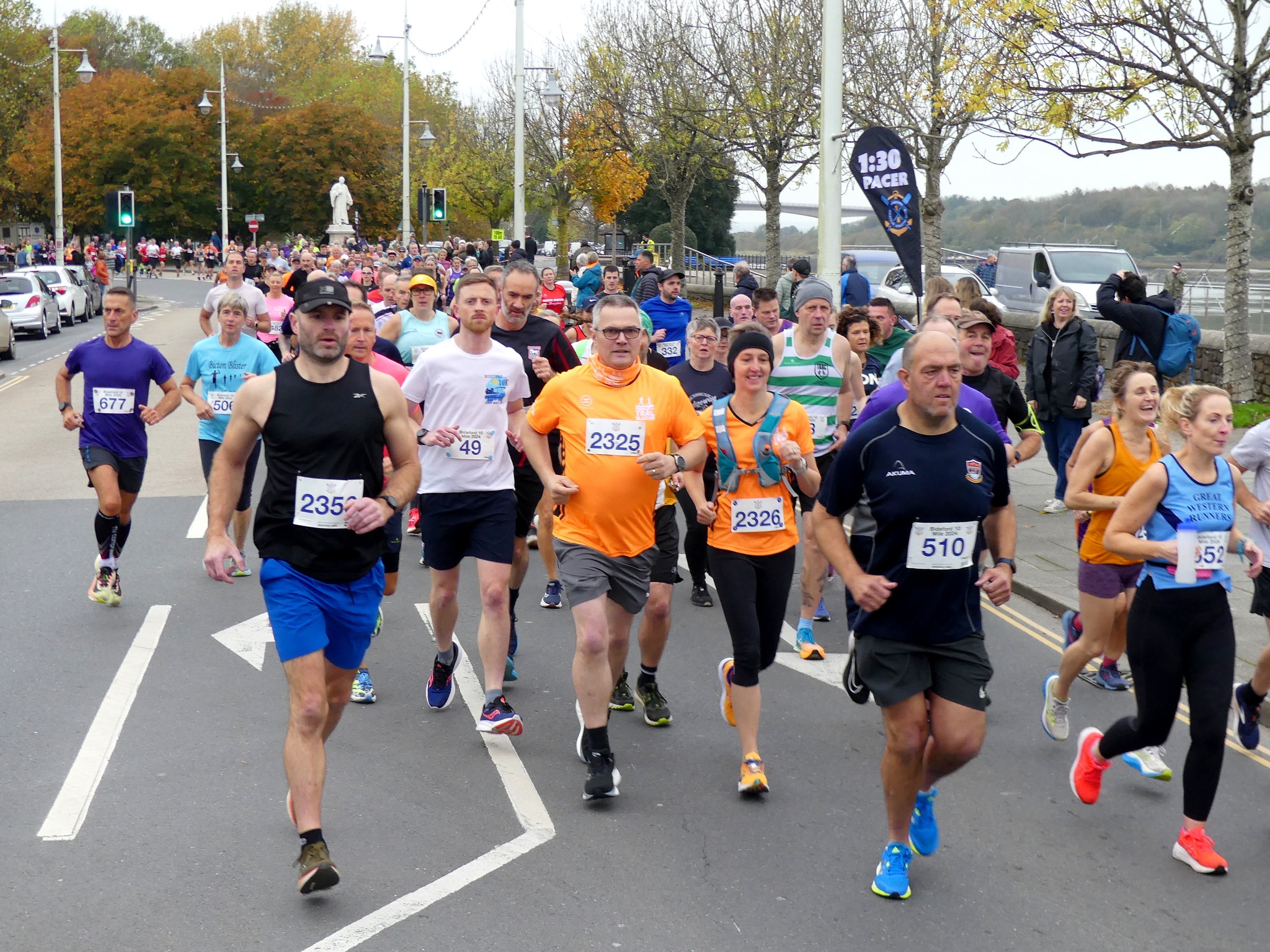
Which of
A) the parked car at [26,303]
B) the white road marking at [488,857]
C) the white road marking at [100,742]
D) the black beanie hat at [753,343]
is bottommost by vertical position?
the white road marking at [488,857]

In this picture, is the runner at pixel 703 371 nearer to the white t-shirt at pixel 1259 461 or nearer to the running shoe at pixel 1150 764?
the running shoe at pixel 1150 764

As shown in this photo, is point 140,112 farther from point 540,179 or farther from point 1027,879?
point 1027,879

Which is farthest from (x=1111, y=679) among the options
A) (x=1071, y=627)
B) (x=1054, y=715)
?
(x=1054, y=715)

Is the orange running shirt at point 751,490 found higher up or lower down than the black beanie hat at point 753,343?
lower down

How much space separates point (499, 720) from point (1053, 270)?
22.0 m

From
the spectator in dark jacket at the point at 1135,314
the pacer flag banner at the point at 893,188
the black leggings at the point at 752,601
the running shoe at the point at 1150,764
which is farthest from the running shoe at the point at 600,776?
the spectator in dark jacket at the point at 1135,314

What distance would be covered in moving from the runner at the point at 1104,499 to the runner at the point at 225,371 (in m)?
5.54

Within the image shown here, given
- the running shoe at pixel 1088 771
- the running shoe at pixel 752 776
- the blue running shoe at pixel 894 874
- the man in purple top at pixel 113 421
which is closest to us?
the blue running shoe at pixel 894 874

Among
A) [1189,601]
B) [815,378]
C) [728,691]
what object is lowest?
[728,691]

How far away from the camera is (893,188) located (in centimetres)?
1330

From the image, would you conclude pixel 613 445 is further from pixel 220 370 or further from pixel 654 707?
pixel 220 370

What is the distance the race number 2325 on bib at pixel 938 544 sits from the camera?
15.7 ft

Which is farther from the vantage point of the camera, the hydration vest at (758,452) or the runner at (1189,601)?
the hydration vest at (758,452)

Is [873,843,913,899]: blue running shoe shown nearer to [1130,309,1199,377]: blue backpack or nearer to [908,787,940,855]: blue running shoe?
[908,787,940,855]: blue running shoe
